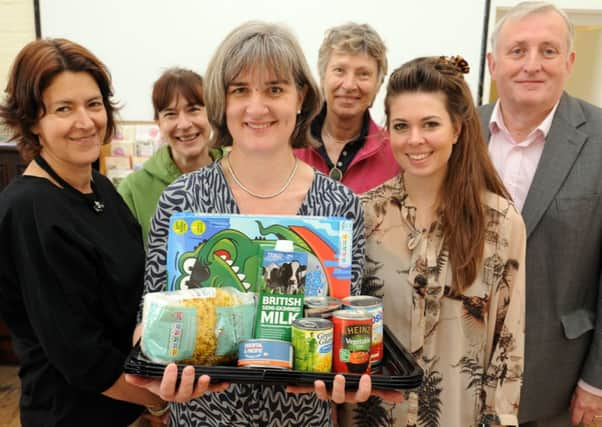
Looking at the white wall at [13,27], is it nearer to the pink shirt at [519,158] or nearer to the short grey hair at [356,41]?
the short grey hair at [356,41]

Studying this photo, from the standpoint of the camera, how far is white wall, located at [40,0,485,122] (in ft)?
11.8

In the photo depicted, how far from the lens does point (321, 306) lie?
107cm

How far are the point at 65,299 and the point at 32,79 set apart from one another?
0.58 metres

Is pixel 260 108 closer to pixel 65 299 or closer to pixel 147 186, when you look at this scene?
pixel 65 299

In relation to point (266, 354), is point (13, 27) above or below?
above

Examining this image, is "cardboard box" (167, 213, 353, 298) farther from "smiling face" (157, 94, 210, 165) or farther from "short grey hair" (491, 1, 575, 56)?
"short grey hair" (491, 1, 575, 56)

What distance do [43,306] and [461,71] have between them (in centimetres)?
128

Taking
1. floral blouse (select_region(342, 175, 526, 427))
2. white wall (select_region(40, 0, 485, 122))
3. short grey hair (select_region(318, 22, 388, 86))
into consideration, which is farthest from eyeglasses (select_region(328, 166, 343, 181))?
white wall (select_region(40, 0, 485, 122))

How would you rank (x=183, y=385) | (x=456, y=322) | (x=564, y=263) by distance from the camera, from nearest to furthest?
(x=183, y=385), (x=456, y=322), (x=564, y=263)

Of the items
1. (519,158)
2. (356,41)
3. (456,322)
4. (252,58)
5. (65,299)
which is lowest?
(456,322)

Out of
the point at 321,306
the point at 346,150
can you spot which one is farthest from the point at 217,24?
the point at 321,306

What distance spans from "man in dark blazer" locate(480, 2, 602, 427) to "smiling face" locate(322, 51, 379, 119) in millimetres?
497

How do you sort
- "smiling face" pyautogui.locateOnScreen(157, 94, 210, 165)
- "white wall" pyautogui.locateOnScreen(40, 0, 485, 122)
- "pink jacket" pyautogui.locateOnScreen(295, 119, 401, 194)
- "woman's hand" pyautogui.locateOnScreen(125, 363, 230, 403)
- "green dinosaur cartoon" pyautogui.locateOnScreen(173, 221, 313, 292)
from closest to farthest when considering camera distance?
1. "woman's hand" pyautogui.locateOnScreen(125, 363, 230, 403)
2. "green dinosaur cartoon" pyautogui.locateOnScreen(173, 221, 313, 292)
3. "pink jacket" pyautogui.locateOnScreen(295, 119, 401, 194)
4. "smiling face" pyautogui.locateOnScreen(157, 94, 210, 165)
5. "white wall" pyautogui.locateOnScreen(40, 0, 485, 122)

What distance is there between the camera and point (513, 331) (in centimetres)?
137
